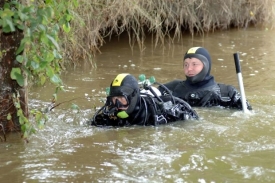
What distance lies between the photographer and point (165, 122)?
19.2ft

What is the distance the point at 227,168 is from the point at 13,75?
187 cm

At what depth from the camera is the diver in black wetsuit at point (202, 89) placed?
22.3ft

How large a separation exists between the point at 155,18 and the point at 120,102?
15.0 ft

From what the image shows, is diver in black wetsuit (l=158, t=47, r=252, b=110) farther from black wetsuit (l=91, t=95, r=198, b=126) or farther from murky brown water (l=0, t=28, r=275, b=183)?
black wetsuit (l=91, t=95, r=198, b=126)

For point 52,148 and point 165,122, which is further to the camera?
point 165,122

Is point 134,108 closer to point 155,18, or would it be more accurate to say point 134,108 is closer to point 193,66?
point 193,66

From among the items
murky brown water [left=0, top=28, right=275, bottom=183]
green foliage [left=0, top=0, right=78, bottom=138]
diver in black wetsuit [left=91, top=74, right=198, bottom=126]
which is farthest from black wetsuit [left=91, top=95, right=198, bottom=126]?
green foliage [left=0, top=0, right=78, bottom=138]

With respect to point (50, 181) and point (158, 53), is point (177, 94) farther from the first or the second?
point (158, 53)

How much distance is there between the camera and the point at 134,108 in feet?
18.5

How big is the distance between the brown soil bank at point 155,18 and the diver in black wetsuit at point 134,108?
164 cm

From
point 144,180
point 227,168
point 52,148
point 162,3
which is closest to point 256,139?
point 227,168

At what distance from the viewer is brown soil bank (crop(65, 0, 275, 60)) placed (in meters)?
8.64

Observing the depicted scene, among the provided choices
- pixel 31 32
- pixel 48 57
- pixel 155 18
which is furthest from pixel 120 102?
pixel 155 18

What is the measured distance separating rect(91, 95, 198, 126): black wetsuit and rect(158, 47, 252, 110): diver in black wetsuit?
86 centimetres
